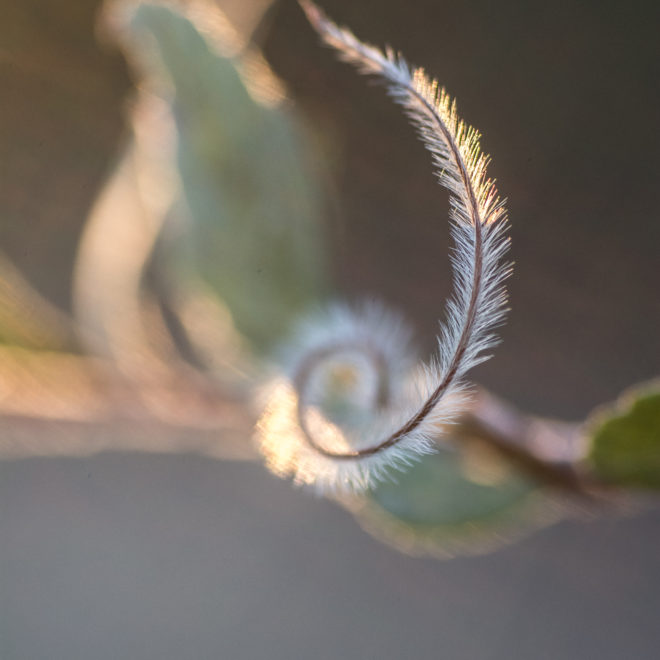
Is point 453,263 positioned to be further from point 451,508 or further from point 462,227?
point 451,508

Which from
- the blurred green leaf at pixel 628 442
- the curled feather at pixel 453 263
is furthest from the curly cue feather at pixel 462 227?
the blurred green leaf at pixel 628 442

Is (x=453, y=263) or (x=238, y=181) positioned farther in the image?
(x=238, y=181)

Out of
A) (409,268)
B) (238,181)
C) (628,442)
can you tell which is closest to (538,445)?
(628,442)

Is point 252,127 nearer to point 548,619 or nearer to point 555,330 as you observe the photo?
point 555,330

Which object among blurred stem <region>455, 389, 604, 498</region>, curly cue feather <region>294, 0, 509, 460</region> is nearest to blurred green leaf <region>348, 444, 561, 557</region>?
blurred stem <region>455, 389, 604, 498</region>

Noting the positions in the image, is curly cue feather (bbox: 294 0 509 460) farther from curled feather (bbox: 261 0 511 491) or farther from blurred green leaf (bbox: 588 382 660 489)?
blurred green leaf (bbox: 588 382 660 489)

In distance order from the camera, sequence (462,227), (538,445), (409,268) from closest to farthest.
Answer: (462,227) → (538,445) → (409,268)

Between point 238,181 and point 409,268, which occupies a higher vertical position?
point 409,268
